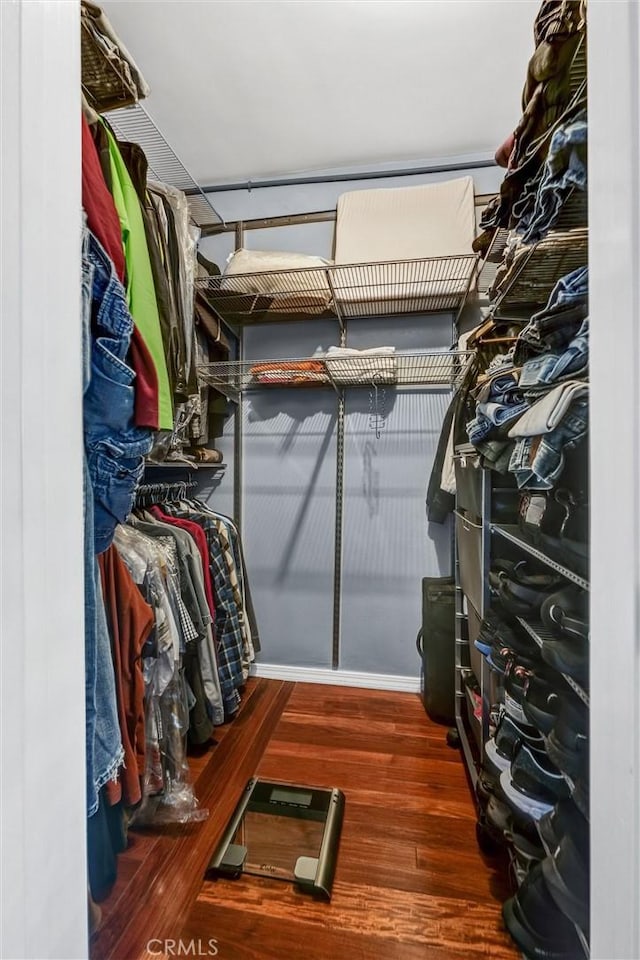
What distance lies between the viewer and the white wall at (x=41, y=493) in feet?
1.19

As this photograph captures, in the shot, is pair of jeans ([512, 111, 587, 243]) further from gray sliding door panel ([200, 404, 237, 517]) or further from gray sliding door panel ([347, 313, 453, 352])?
gray sliding door panel ([200, 404, 237, 517])

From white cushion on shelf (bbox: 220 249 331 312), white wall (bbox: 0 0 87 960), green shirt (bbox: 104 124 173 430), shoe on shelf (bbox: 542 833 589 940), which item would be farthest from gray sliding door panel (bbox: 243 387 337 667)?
white wall (bbox: 0 0 87 960)

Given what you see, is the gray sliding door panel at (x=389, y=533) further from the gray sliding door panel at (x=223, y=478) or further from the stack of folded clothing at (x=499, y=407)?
the stack of folded clothing at (x=499, y=407)

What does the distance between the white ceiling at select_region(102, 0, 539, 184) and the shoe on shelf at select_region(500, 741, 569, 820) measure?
82.2 inches

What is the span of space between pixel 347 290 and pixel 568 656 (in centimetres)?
163

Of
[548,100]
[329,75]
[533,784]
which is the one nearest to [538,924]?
[533,784]

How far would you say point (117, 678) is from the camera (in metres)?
1.03

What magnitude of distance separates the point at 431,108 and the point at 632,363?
1888mm

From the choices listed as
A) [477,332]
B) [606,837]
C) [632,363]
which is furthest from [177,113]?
[606,837]

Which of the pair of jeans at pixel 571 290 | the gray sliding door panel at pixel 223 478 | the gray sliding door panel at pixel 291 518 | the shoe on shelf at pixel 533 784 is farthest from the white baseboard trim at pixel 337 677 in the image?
the pair of jeans at pixel 571 290

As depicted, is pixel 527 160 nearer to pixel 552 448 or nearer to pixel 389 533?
pixel 552 448

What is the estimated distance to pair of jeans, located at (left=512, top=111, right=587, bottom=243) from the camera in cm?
69

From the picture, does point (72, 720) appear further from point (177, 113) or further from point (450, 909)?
point (177, 113)

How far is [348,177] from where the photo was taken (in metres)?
1.92
